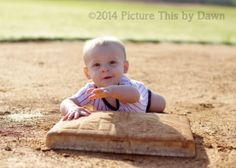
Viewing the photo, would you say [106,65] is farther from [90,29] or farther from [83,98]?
[90,29]

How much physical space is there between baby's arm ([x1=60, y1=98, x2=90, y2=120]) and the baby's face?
0.18 meters

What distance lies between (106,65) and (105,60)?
3 centimetres

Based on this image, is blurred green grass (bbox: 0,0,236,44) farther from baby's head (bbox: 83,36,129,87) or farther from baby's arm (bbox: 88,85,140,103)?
baby's arm (bbox: 88,85,140,103)

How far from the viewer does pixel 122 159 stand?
2.35 metres

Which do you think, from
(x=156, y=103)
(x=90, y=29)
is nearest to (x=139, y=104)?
(x=156, y=103)

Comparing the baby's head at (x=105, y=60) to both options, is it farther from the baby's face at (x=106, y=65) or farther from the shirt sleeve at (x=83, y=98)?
the shirt sleeve at (x=83, y=98)

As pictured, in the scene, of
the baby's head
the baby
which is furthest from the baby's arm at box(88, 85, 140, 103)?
the baby's head

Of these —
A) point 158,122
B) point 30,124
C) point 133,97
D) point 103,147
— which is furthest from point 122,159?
point 30,124

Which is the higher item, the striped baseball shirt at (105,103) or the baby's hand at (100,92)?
the baby's hand at (100,92)

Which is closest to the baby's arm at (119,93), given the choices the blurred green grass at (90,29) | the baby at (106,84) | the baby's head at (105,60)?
the baby at (106,84)

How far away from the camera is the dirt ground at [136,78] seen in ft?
7.75

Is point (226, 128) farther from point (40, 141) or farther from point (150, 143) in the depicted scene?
point (40, 141)

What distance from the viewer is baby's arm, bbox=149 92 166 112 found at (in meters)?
3.25

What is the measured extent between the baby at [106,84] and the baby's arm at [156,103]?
0.75 feet
